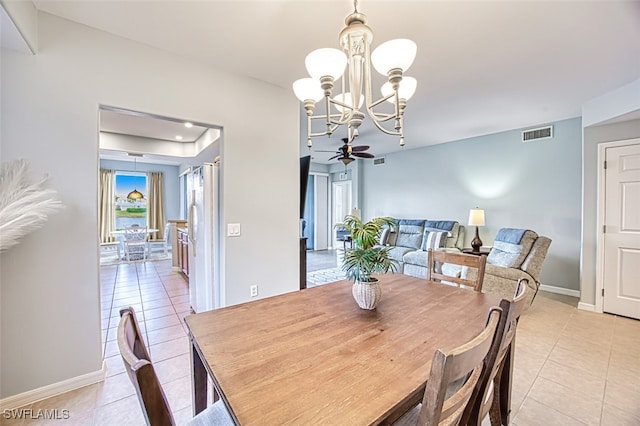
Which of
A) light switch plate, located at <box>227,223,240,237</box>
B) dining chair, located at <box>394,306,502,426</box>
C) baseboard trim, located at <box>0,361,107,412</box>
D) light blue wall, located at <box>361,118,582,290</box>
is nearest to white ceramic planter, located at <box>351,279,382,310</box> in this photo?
dining chair, located at <box>394,306,502,426</box>

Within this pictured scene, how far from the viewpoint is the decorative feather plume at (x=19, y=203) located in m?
1.49

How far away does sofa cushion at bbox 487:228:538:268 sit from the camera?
346cm

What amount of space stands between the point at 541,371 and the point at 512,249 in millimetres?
1790

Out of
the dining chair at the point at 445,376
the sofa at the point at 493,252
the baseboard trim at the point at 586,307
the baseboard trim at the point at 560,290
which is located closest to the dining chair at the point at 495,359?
the dining chair at the point at 445,376

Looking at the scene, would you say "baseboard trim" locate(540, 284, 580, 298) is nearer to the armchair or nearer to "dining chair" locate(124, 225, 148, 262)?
the armchair

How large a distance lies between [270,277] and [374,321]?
71.1 inches

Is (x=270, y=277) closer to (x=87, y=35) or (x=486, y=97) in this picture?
(x=87, y=35)

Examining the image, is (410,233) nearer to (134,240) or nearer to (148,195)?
(134,240)

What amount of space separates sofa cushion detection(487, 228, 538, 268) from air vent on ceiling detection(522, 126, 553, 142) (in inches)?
68.0

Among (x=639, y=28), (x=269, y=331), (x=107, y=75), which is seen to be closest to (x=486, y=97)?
(x=639, y=28)

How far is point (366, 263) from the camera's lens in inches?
57.2

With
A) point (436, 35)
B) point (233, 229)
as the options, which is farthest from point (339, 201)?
point (436, 35)

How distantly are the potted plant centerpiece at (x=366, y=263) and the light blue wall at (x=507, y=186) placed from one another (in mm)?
4241

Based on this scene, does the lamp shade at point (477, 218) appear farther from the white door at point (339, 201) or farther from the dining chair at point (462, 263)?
the white door at point (339, 201)
